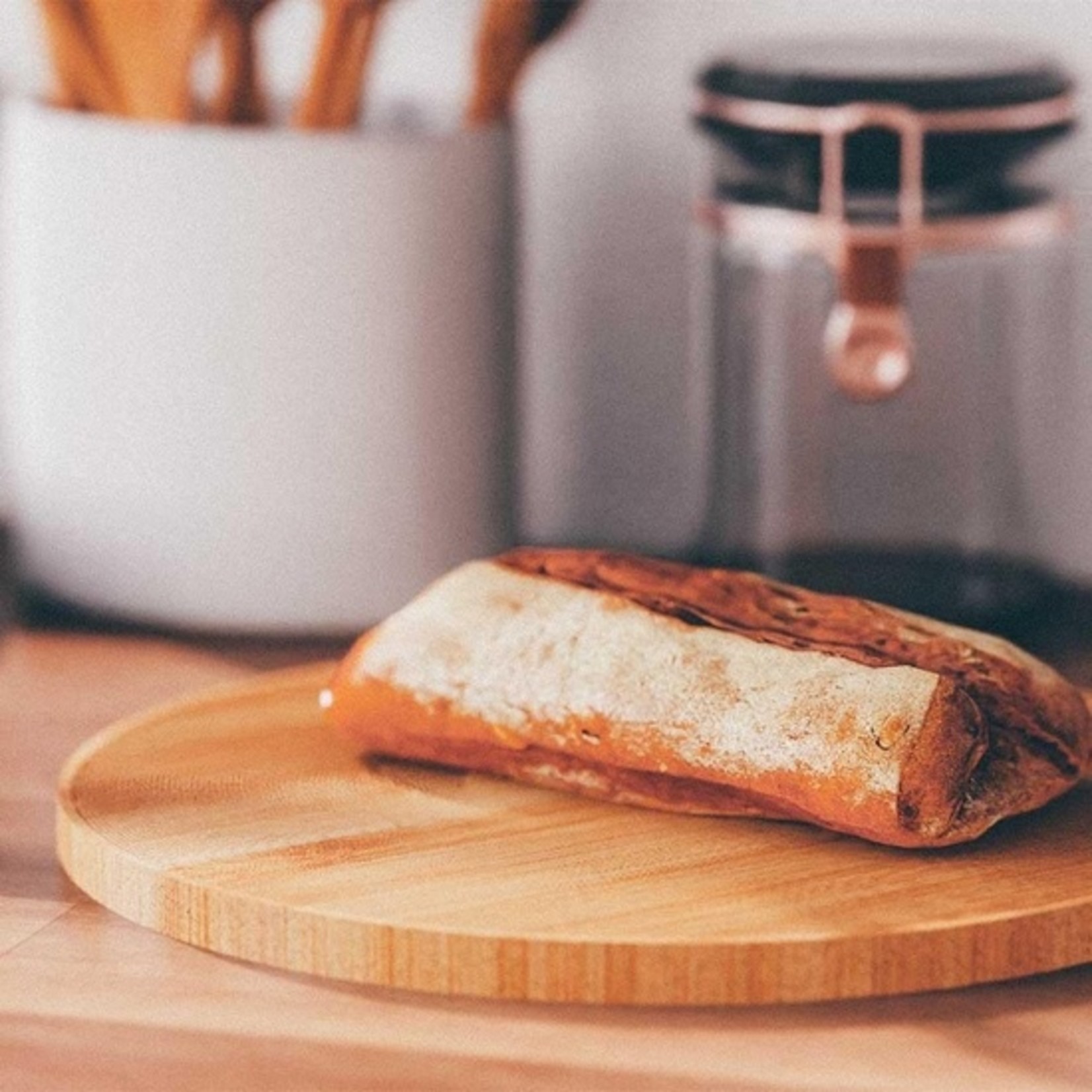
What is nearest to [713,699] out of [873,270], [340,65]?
[873,270]

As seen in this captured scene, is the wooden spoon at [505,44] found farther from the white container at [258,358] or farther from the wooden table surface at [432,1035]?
the wooden table surface at [432,1035]

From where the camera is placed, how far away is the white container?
1100mm

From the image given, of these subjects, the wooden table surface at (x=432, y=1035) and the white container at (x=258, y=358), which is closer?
the wooden table surface at (x=432, y=1035)

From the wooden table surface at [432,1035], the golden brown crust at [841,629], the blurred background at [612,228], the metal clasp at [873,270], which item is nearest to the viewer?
the wooden table surface at [432,1035]

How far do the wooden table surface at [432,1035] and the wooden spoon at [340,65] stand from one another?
44 centimetres

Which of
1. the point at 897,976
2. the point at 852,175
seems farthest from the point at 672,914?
the point at 852,175

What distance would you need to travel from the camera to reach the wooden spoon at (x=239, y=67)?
3.65 feet

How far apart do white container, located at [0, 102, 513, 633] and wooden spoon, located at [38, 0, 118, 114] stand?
0.06 ft

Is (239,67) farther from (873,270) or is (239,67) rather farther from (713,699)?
(713,699)

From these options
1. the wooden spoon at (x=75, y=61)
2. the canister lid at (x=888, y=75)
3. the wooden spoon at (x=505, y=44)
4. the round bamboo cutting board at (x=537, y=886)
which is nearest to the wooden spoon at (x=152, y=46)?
the wooden spoon at (x=75, y=61)

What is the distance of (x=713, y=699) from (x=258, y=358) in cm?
38

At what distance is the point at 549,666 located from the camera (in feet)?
2.76

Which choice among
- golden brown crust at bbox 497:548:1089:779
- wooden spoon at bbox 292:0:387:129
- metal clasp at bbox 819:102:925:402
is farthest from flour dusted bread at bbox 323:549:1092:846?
wooden spoon at bbox 292:0:387:129

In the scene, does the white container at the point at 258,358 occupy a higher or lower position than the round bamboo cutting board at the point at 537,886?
higher
